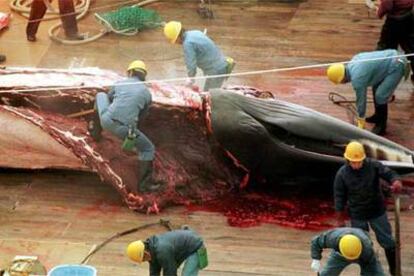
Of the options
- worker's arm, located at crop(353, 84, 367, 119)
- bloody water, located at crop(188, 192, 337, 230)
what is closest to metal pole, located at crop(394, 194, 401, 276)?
bloody water, located at crop(188, 192, 337, 230)

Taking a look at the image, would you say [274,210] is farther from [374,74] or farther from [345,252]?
[345,252]

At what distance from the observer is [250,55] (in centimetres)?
1666

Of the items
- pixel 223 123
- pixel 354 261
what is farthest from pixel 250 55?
pixel 354 261

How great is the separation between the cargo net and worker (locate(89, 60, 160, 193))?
14.3 ft

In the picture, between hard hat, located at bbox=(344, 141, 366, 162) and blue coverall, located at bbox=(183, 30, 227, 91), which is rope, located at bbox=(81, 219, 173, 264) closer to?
blue coverall, located at bbox=(183, 30, 227, 91)

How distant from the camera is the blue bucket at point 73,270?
11164mm

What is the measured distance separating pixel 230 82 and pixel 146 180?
2.95 metres

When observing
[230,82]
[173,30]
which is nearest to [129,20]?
[230,82]

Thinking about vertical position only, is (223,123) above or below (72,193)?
above

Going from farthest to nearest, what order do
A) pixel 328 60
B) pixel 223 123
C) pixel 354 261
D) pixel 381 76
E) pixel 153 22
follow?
pixel 153 22 < pixel 328 60 < pixel 381 76 < pixel 223 123 < pixel 354 261

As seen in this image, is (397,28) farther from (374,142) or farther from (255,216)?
(255,216)

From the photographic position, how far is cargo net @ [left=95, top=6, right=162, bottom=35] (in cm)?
1736

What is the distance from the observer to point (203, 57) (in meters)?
14.2

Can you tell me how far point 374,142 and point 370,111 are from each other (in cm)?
198
